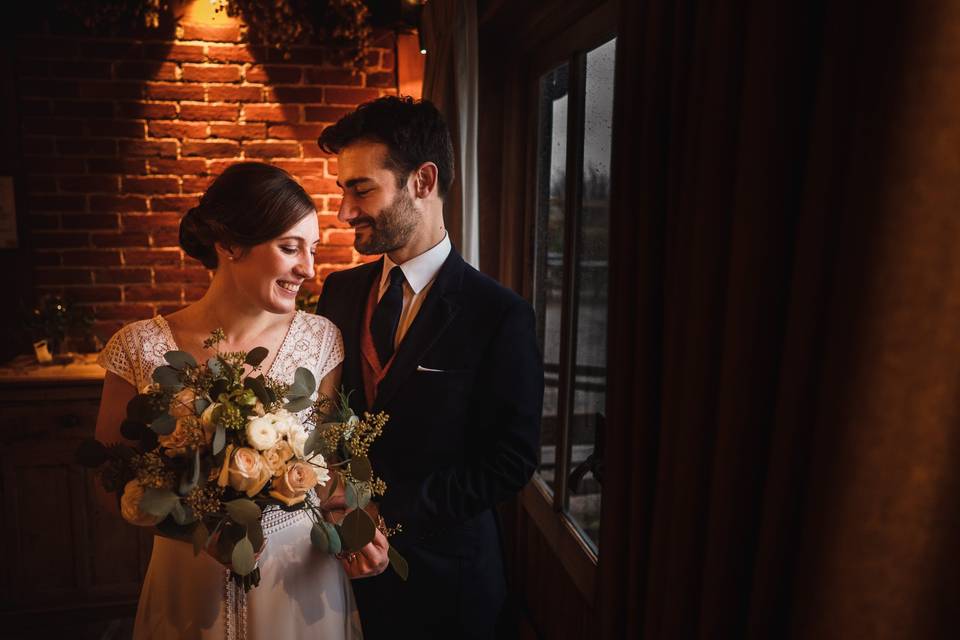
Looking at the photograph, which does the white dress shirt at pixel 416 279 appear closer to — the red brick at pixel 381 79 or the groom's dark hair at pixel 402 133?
the groom's dark hair at pixel 402 133

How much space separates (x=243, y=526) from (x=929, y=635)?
3.36ft

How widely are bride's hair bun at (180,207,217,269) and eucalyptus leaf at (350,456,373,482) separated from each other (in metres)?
0.64

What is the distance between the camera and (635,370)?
1046 millimetres

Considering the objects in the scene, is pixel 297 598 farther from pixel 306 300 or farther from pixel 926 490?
pixel 306 300

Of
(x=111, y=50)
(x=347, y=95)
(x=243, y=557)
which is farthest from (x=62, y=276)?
(x=243, y=557)

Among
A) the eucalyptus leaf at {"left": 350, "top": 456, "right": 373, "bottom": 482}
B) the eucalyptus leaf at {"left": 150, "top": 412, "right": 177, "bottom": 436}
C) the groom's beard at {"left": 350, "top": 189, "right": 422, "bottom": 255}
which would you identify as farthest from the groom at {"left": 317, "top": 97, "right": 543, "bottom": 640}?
the eucalyptus leaf at {"left": 150, "top": 412, "right": 177, "bottom": 436}

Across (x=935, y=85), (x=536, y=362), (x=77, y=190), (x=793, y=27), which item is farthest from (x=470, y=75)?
(x=77, y=190)

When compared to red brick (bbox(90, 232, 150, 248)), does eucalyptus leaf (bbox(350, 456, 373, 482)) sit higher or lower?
lower

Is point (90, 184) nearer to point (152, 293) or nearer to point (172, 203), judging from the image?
point (172, 203)

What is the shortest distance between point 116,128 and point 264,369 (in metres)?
2.15

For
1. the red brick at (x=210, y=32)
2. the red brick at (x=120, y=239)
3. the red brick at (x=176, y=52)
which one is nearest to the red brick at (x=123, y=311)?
the red brick at (x=120, y=239)

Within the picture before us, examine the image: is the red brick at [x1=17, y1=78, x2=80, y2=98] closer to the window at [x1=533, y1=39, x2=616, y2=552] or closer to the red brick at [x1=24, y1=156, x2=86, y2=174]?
the red brick at [x1=24, y1=156, x2=86, y2=174]

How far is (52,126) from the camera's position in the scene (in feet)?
9.76

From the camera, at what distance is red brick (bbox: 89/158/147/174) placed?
3.03 metres
